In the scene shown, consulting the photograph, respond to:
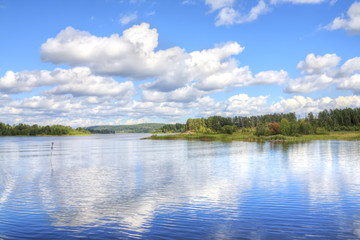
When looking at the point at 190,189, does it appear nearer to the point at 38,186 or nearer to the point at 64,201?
the point at 64,201

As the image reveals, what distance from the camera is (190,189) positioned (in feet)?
95.7

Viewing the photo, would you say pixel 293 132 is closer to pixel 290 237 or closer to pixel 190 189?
pixel 190 189

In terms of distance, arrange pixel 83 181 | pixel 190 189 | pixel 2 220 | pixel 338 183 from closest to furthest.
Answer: pixel 2 220 < pixel 190 189 < pixel 338 183 < pixel 83 181

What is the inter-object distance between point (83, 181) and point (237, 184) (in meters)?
19.1

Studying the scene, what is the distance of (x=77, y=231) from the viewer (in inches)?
659

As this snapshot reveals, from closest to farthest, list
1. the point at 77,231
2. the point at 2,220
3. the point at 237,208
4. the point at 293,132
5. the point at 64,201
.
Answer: the point at 77,231 < the point at 2,220 < the point at 237,208 < the point at 64,201 < the point at 293,132

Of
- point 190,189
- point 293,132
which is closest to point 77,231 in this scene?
point 190,189

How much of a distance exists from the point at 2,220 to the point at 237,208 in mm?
16790

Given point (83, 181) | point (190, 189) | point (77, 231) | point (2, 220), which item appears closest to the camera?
point (77, 231)

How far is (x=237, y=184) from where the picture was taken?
31531 mm

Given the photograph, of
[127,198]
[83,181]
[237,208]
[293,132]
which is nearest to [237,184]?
[237,208]

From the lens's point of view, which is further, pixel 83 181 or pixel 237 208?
pixel 83 181

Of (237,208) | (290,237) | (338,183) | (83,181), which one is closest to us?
(290,237)

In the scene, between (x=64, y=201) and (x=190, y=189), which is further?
(x=190, y=189)
